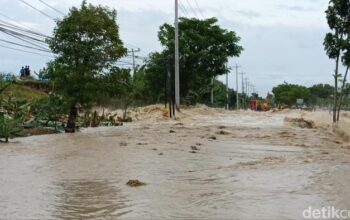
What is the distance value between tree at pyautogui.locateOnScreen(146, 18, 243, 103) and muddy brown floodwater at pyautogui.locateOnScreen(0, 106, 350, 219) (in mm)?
34358

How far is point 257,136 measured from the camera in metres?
21.6

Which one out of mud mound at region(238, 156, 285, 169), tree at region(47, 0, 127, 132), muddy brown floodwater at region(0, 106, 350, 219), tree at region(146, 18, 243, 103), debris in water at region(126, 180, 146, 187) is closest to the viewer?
muddy brown floodwater at region(0, 106, 350, 219)

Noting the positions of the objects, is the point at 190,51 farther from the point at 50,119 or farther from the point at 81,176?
the point at 81,176

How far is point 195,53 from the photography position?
51.2 meters

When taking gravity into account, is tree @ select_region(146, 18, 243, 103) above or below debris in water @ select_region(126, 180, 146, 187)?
above

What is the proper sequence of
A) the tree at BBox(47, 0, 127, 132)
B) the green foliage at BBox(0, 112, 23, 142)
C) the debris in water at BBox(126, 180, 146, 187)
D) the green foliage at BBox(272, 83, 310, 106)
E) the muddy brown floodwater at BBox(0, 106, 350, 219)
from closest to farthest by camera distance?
the muddy brown floodwater at BBox(0, 106, 350, 219), the debris in water at BBox(126, 180, 146, 187), the green foliage at BBox(0, 112, 23, 142), the tree at BBox(47, 0, 127, 132), the green foliage at BBox(272, 83, 310, 106)

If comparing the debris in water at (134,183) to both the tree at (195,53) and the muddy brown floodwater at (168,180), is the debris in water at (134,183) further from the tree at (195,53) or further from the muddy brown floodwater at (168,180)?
the tree at (195,53)

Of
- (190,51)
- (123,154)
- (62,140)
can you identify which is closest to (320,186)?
(123,154)

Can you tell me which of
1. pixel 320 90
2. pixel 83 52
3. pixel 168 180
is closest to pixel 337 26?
pixel 83 52

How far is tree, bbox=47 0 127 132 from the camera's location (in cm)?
2136

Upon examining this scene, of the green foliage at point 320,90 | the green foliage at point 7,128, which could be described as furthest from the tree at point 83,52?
the green foliage at point 320,90

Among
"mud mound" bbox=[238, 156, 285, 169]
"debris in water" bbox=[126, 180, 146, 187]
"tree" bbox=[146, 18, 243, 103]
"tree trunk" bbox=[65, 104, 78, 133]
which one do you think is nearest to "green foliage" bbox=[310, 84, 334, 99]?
"tree" bbox=[146, 18, 243, 103]

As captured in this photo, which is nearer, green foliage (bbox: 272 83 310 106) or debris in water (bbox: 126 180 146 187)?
debris in water (bbox: 126 180 146 187)

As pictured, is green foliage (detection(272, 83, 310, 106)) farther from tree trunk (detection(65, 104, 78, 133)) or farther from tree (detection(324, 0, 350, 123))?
tree trunk (detection(65, 104, 78, 133))
